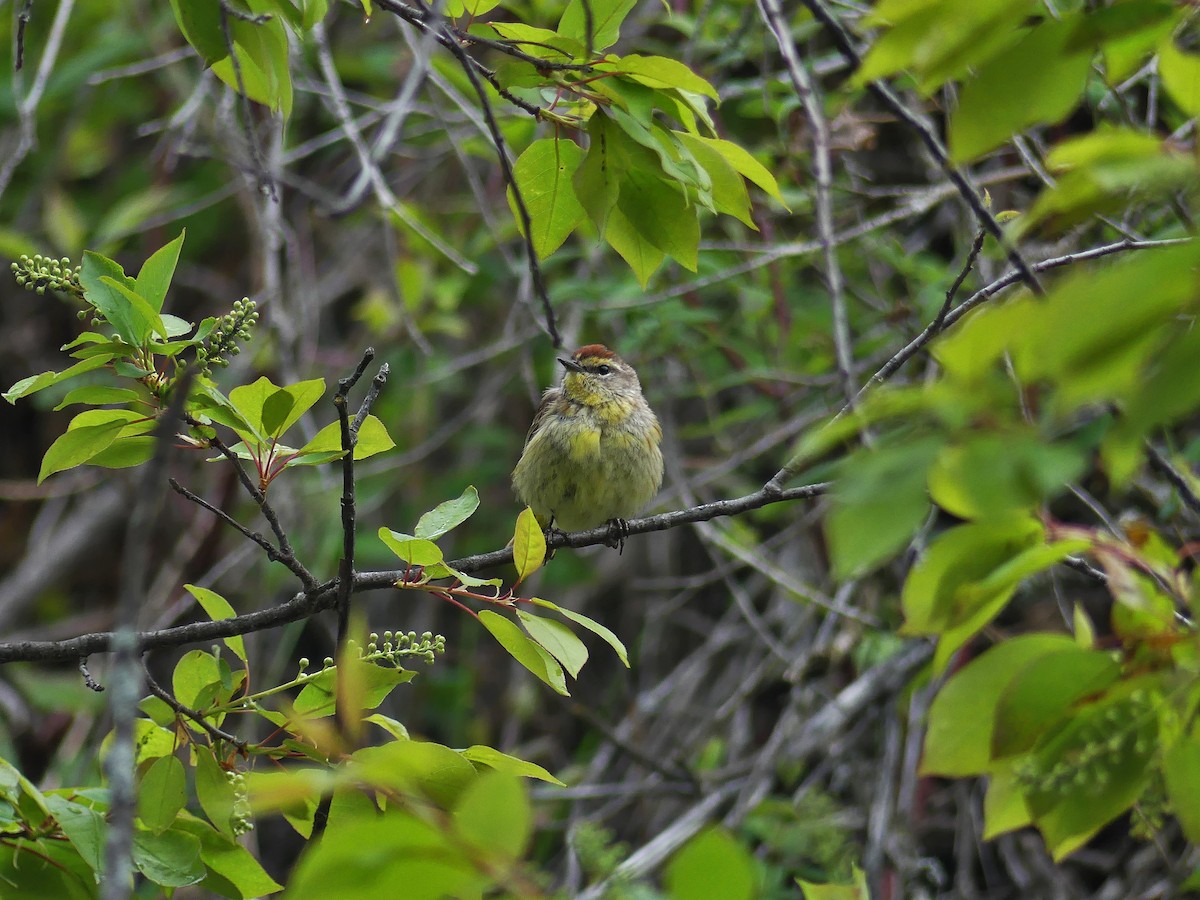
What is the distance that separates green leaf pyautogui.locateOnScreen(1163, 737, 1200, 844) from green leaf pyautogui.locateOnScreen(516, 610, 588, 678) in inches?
38.6

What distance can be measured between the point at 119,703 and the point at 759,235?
4.95m

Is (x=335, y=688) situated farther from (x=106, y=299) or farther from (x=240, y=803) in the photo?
(x=106, y=299)

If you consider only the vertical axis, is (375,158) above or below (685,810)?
above

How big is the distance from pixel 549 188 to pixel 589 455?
7.20 feet

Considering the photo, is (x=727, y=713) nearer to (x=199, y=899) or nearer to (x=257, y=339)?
(x=199, y=899)

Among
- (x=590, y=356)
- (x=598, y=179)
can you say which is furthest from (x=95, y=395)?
(x=590, y=356)

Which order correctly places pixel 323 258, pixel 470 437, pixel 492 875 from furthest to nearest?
pixel 323 258 → pixel 470 437 → pixel 492 875

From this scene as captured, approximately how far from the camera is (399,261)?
6.08 metres

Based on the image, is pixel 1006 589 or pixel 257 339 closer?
pixel 1006 589

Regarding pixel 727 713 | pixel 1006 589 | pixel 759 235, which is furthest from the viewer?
pixel 759 235

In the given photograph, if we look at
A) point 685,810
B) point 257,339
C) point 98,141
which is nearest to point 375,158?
point 257,339

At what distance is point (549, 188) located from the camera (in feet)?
8.72

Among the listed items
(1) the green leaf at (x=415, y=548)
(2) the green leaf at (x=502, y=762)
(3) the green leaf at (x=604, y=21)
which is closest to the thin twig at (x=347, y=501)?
(1) the green leaf at (x=415, y=548)

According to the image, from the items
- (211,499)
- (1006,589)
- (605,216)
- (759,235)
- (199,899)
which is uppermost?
(605,216)
